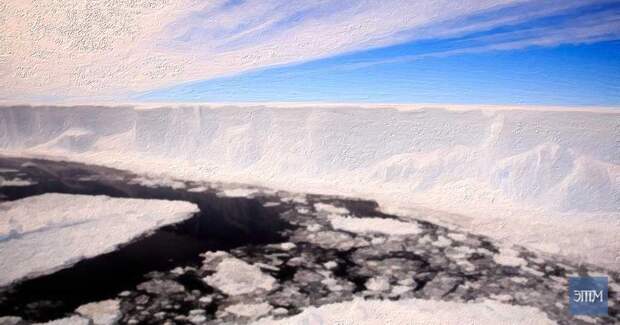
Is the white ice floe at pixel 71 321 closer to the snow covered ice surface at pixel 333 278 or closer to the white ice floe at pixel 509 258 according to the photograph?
the snow covered ice surface at pixel 333 278

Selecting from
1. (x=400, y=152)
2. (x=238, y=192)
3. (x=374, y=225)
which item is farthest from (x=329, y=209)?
(x=400, y=152)

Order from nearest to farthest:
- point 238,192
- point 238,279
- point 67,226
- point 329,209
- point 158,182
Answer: point 238,279 < point 67,226 < point 329,209 < point 238,192 < point 158,182

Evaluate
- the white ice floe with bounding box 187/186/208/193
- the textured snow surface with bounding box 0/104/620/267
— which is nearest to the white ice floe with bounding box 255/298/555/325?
the textured snow surface with bounding box 0/104/620/267

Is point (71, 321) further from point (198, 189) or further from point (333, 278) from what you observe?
point (198, 189)

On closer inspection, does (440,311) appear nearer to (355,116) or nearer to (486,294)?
(486,294)

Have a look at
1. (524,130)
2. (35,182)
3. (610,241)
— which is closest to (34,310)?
(35,182)
